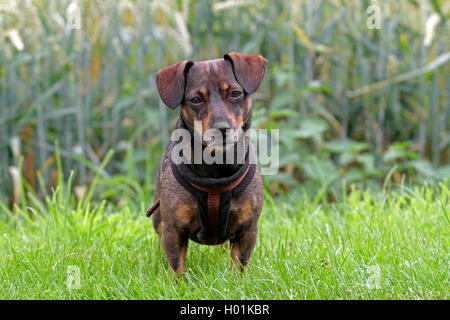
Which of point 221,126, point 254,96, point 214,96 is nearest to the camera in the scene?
point 221,126

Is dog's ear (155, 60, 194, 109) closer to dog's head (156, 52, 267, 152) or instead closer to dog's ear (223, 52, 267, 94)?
dog's head (156, 52, 267, 152)

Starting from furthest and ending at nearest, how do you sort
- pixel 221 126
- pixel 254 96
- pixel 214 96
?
pixel 254 96, pixel 214 96, pixel 221 126

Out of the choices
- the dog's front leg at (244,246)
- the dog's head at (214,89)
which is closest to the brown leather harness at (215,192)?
the dog's front leg at (244,246)

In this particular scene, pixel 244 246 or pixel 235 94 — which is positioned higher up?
pixel 235 94

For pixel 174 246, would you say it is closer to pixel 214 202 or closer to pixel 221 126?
pixel 214 202

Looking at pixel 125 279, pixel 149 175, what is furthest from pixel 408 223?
pixel 149 175

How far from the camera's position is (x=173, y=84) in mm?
2701

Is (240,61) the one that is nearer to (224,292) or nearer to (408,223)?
(224,292)

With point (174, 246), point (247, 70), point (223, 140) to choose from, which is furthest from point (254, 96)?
point (223, 140)

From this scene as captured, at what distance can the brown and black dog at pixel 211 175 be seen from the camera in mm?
2631

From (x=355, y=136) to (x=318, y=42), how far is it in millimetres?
950

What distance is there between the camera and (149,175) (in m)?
5.16

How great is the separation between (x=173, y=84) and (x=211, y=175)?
1.50ft

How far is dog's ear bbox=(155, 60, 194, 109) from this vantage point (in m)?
2.68
